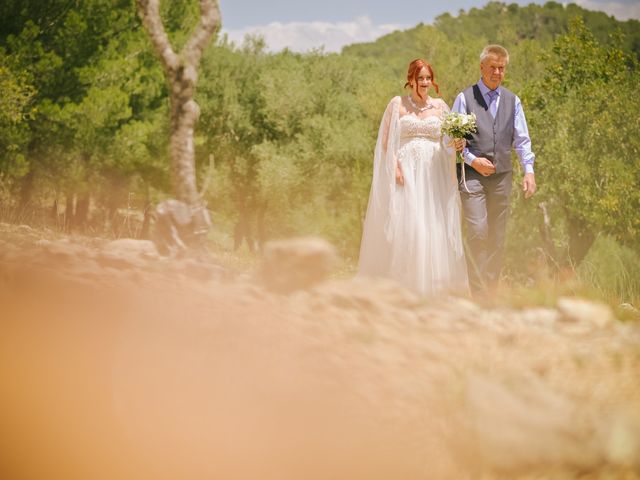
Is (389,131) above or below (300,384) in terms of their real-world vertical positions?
above

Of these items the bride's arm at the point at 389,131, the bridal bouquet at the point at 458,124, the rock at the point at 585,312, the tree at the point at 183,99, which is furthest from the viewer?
the bride's arm at the point at 389,131

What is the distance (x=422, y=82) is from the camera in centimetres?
483

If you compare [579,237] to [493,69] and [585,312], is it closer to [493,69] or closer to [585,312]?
[493,69]

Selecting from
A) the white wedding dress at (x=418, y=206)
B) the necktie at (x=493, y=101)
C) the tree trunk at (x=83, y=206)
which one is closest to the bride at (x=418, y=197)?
the white wedding dress at (x=418, y=206)

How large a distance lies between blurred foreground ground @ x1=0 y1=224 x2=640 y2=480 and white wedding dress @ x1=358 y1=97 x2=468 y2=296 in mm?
1918

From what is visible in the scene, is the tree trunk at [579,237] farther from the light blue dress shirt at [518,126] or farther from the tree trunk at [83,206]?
the tree trunk at [83,206]

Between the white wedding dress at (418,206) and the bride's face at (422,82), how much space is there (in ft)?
0.66

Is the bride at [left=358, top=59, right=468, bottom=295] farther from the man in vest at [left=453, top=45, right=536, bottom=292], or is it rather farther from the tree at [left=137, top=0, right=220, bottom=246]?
the tree at [left=137, top=0, right=220, bottom=246]

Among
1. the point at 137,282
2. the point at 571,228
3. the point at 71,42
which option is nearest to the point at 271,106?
the point at 71,42

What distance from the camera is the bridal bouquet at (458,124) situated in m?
4.51

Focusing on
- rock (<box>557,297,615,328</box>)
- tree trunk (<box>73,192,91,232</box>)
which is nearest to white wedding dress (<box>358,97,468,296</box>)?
rock (<box>557,297,615,328</box>)

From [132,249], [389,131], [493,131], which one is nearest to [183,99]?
[132,249]

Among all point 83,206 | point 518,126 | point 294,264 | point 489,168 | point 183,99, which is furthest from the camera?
point 83,206

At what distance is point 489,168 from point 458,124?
0.42 m
